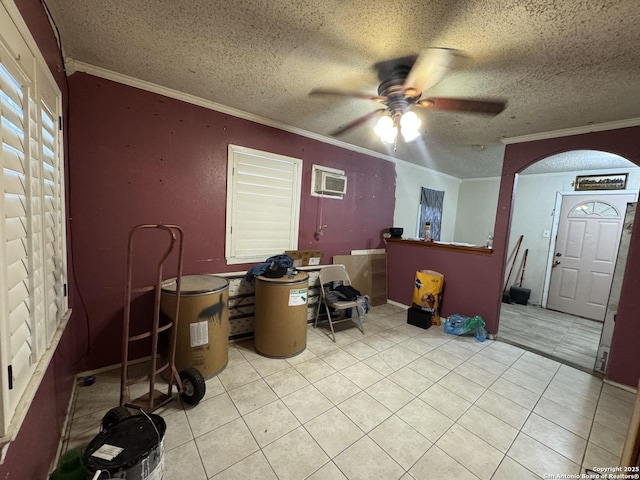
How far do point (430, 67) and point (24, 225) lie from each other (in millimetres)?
2271

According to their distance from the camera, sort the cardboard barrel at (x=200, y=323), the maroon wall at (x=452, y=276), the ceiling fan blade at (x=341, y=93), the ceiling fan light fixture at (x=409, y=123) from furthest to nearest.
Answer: the maroon wall at (x=452, y=276), the ceiling fan blade at (x=341, y=93), the cardboard barrel at (x=200, y=323), the ceiling fan light fixture at (x=409, y=123)

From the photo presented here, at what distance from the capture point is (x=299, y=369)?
2.34 metres

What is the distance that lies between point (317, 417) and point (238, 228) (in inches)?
74.5

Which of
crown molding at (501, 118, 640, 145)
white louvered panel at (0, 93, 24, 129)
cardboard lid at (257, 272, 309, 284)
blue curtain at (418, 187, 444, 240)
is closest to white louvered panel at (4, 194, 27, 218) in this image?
white louvered panel at (0, 93, 24, 129)

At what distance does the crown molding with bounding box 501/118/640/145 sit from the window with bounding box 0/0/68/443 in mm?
3928

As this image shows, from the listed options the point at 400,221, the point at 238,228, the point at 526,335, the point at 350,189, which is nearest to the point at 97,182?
the point at 238,228

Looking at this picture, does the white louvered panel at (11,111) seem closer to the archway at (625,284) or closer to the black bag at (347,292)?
the black bag at (347,292)

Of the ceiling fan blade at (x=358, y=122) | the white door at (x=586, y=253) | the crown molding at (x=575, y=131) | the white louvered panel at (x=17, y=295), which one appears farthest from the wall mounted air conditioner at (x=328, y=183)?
the white door at (x=586, y=253)

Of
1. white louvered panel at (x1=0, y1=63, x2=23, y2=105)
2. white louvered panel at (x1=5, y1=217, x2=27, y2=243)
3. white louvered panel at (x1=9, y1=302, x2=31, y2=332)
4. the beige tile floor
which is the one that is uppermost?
white louvered panel at (x1=0, y1=63, x2=23, y2=105)

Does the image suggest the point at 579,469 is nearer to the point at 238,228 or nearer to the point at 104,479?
the point at 104,479

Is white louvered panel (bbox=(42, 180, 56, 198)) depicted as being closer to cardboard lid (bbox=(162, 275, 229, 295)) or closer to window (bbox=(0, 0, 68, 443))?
window (bbox=(0, 0, 68, 443))

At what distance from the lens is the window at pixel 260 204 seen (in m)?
2.73

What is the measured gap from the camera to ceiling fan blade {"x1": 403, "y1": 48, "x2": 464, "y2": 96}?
154cm

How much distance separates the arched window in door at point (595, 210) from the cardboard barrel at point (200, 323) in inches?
216
